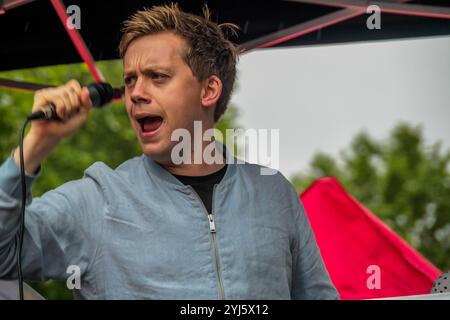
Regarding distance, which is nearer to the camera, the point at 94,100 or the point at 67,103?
the point at 67,103

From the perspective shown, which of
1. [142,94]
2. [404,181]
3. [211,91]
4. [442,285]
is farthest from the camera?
[404,181]

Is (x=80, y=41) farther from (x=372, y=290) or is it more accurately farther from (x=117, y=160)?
(x=117, y=160)

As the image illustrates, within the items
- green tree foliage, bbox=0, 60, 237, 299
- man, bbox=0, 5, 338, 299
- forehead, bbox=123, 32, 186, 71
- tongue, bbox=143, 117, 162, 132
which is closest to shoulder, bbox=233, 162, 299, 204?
man, bbox=0, 5, 338, 299

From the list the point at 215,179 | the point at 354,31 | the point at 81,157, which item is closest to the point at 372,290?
the point at 354,31

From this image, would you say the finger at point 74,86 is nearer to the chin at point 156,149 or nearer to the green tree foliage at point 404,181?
the chin at point 156,149

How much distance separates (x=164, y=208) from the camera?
6.98ft

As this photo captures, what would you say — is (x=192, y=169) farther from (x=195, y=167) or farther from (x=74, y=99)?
(x=74, y=99)

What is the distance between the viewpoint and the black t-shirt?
2.22m

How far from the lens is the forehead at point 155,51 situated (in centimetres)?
222

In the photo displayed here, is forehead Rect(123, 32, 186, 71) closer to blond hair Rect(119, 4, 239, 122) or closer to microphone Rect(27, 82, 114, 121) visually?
blond hair Rect(119, 4, 239, 122)

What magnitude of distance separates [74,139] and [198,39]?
14.4 meters

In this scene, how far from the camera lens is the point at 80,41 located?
292 centimetres

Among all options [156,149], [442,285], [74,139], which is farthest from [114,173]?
[74,139]

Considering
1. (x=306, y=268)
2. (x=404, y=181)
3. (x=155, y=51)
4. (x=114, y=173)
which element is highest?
(x=155, y=51)
